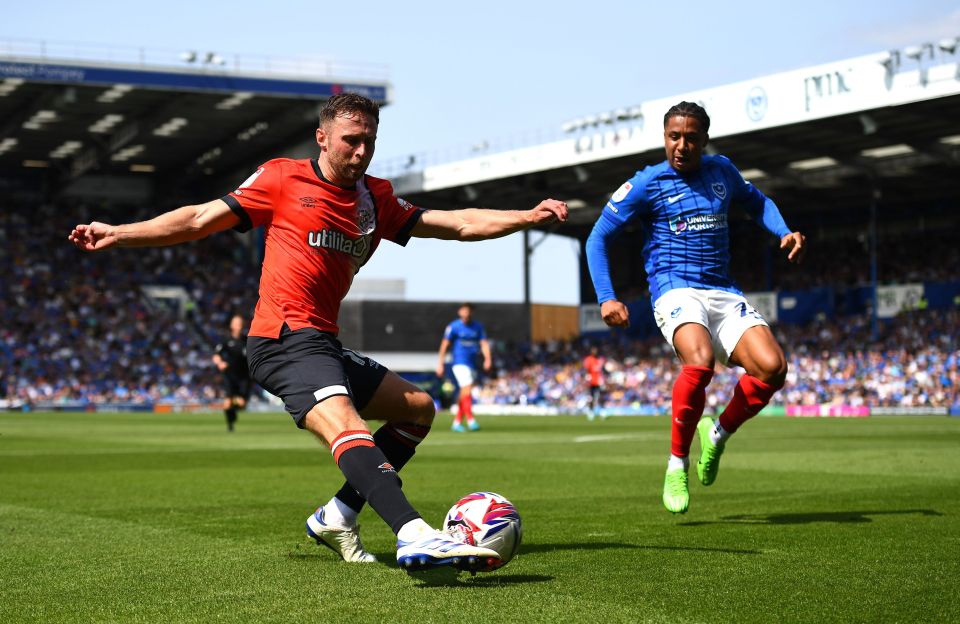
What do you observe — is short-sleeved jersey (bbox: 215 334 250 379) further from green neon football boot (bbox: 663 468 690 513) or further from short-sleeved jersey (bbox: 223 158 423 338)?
short-sleeved jersey (bbox: 223 158 423 338)

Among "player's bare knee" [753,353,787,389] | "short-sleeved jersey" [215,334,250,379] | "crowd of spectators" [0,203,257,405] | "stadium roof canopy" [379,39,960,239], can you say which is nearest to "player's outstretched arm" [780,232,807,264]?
"player's bare knee" [753,353,787,389]

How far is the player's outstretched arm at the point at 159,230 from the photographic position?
492 cm

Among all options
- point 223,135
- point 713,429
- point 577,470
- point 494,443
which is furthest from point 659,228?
point 223,135

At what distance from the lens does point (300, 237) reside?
530 centimetres

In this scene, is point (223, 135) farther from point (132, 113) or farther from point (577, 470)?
point (577, 470)

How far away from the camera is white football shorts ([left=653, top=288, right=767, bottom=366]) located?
7.30 metres

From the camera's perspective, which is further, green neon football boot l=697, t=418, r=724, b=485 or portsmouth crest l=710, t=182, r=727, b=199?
green neon football boot l=697, t=418, r=724, b=485

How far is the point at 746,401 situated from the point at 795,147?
32.2 m

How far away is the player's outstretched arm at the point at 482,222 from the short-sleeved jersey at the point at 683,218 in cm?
204

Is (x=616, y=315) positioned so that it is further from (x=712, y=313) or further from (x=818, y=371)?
(x=818, y=371)

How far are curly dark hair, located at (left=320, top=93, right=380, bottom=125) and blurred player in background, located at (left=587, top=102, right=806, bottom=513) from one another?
2.37 metres

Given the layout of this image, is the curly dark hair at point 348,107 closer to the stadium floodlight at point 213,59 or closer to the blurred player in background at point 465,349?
the blurred player in background at point 465,349

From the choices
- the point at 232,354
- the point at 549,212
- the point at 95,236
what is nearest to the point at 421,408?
the point at 549,212

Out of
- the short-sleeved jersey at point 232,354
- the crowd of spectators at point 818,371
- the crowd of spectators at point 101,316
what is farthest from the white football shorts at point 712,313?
A: the crowd of spectators at point 101,316
